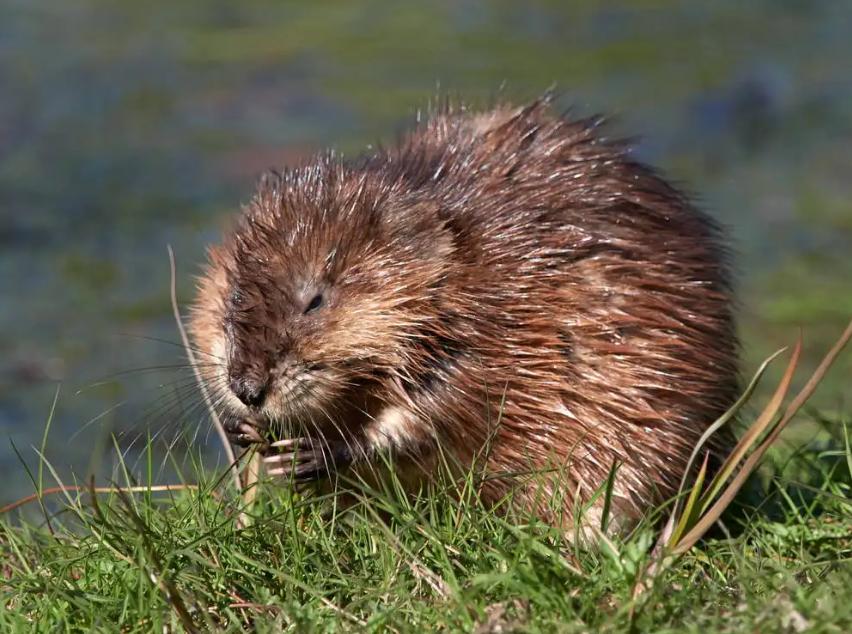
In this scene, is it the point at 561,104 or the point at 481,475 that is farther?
the point at 561,104

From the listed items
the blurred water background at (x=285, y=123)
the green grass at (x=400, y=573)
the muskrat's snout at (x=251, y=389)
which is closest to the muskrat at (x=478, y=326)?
the muskrat's snout at (x=251, y=389)

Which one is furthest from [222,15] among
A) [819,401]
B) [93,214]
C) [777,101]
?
[819,401]

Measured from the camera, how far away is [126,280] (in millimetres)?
9945

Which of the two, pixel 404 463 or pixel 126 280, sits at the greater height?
pixel 404 463

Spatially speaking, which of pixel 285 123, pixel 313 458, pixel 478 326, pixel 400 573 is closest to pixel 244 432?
pixel 313 458

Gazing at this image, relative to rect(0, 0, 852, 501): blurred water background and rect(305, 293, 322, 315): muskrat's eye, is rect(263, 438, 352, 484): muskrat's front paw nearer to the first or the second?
rect(305, 293, 322, 315): muskrat's eye

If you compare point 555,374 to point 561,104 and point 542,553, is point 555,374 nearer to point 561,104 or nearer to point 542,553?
point 542,553

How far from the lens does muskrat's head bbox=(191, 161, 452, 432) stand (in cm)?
409

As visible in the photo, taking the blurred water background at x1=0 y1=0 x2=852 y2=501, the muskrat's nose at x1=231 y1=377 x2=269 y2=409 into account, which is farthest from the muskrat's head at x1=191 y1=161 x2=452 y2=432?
the blurred water background at x1=0 y1=0 x2=852 y2=501

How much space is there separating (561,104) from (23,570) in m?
8.24

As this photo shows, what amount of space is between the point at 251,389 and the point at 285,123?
8578 millimetres

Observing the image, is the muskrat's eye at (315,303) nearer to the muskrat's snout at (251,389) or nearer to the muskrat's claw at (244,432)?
the muskrat's snout at (251,389)

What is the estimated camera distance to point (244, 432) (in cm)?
433

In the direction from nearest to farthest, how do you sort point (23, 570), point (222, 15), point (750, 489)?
point (23, 570), point (750, 489), point (222, 15)
